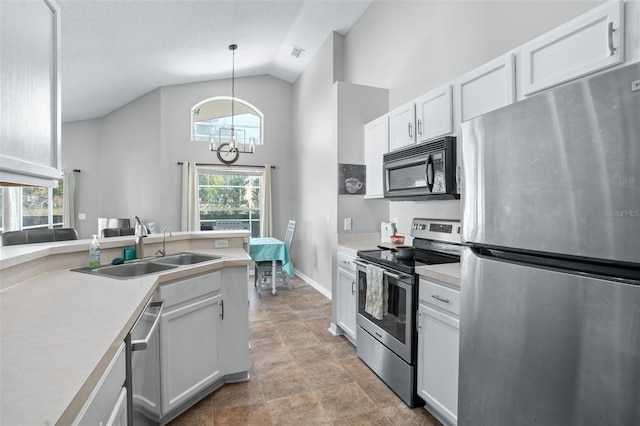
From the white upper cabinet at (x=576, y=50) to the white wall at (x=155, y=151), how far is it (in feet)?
17.3

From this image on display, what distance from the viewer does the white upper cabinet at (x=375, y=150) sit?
9.85 feet

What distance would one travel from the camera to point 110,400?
93 cm

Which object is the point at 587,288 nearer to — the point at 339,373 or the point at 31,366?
the point at 31,366

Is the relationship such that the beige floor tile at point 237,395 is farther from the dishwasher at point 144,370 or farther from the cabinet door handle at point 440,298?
the cabinet door handle at point 440,298

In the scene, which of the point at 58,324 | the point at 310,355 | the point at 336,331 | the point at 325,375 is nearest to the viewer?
the point at 58,324

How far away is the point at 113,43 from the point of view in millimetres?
3963

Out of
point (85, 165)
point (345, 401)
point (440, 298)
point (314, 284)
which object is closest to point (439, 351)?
point (440, 298)

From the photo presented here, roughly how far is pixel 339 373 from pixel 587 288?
1.96 meters

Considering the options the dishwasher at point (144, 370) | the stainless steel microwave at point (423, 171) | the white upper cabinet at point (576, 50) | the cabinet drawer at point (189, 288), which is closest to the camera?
the dishwasher at point (144, 370)

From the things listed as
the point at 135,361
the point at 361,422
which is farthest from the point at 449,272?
the point at 135,361

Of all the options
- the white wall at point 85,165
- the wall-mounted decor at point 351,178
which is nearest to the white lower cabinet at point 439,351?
the wall-mounted decor at point 351,178

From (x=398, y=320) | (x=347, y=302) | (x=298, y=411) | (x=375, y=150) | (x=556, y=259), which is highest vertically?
(x=375, y=150)

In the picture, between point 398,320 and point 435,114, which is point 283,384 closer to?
point 398,320

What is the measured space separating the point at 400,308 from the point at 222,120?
5460mm
